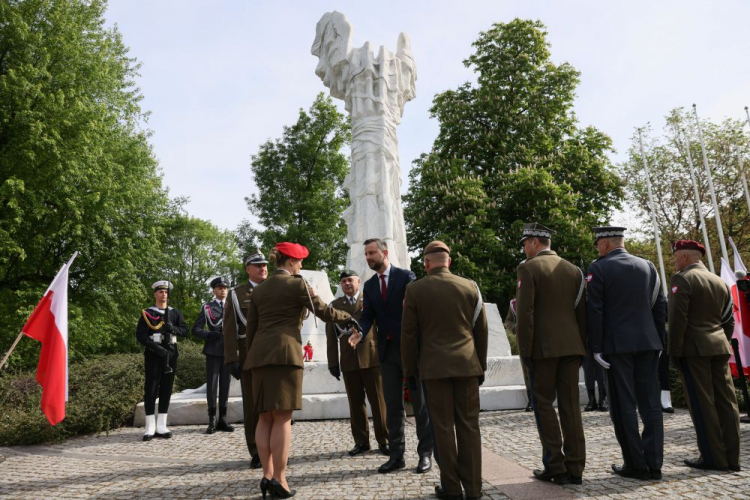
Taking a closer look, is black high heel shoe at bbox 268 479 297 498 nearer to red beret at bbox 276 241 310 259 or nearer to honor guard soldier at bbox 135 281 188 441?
red beret at bbox 276 241 310 259

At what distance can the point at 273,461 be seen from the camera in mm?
4465

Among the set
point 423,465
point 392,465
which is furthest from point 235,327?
point 423,465

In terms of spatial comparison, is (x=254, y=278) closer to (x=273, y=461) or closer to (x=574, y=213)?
(x=273, y=461)

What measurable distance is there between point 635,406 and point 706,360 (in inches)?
33.4

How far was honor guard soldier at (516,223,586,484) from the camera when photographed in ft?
14.6

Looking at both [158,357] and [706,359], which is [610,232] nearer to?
[706,359]

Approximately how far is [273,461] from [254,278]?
6.35 ft

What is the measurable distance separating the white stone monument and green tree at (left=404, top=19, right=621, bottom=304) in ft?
27.6

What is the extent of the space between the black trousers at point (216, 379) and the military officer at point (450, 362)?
4481 mm

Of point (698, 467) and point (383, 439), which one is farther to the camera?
point (383, 439)

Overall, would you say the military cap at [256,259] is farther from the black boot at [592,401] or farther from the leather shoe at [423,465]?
the black boot at [592,401]

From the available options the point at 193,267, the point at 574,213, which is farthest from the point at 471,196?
the point at 193,267

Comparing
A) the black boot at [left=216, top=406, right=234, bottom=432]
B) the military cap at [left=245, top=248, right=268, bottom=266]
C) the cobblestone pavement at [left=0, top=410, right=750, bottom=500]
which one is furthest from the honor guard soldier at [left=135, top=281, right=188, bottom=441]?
the military cap at [left=245, top=248, right=268, bottom=266]

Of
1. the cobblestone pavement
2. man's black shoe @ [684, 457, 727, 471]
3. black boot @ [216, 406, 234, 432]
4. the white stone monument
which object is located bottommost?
the cobblestone pavement
